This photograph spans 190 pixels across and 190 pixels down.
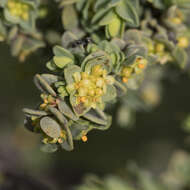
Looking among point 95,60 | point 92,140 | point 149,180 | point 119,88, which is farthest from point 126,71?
point 92,140

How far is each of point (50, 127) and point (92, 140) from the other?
5.65 ft

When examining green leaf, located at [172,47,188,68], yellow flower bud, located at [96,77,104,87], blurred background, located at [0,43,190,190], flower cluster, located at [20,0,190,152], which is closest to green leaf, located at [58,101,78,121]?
flower cluster, located at [20,0,190,152]

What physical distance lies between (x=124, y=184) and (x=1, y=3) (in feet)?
4.22

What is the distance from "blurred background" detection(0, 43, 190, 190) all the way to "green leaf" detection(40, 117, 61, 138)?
3.33 ft

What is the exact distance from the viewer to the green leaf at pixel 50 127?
1.07 meters

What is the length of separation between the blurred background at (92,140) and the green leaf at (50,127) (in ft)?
3.33

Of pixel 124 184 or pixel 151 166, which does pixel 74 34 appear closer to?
pixel 124 184

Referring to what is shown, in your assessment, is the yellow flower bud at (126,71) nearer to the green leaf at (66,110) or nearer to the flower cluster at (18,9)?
the green leaf at (66,110)

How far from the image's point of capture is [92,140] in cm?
277

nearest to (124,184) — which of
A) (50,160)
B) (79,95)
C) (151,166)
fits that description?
(151,166)

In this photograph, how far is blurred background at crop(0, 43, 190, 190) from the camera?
7.13 ft

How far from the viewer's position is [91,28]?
134 centimetres

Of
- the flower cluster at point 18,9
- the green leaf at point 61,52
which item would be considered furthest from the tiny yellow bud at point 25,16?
the green leaf at point 61,52

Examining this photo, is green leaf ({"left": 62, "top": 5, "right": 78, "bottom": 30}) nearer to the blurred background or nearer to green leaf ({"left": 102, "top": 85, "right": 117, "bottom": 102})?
green leaf ({"left": 102, "top": 85, "right": 117, "bottom": 102})
